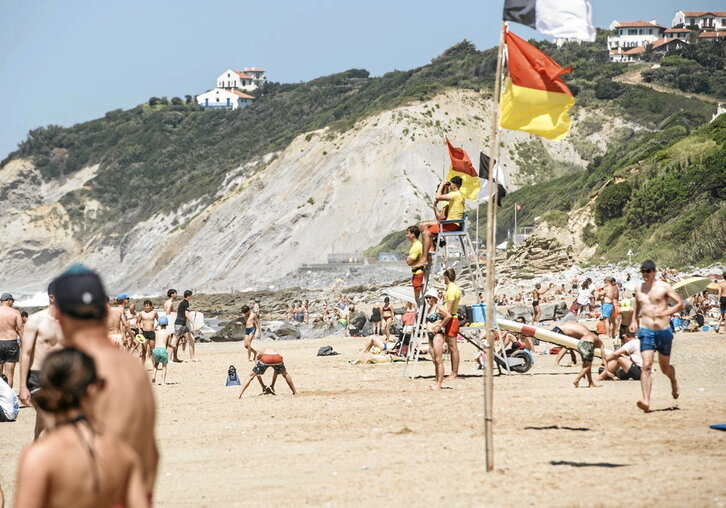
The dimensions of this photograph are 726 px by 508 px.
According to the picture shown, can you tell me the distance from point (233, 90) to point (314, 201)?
3797 inches

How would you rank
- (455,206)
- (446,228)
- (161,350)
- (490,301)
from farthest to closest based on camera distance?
(161,350) < (446,228) < (455,206) < (490,301)

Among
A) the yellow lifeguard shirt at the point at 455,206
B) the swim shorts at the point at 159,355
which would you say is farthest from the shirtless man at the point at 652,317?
the swim shorts at the point at 159,355

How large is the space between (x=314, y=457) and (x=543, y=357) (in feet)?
35.6

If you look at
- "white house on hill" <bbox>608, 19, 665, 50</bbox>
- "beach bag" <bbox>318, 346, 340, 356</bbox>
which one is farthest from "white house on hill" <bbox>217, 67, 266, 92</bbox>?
"beach bag" <bbox>318, 346, 340, 356</bbox>

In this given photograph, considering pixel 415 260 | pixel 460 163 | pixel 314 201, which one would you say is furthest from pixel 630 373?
pixel 314 201

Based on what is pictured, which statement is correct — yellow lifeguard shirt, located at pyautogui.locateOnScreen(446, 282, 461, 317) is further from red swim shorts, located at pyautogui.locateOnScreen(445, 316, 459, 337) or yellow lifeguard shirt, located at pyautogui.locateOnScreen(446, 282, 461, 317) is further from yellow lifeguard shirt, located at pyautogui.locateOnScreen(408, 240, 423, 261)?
yellow lifeguard shirt, located at pyautogui.locateOnScreen(408, 240, 423, 261)

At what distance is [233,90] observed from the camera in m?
172

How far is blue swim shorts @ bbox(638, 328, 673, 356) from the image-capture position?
1066 centimetres

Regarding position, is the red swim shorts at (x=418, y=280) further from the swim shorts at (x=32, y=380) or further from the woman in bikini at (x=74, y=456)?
the woman in bikini at (x=74, y=456)

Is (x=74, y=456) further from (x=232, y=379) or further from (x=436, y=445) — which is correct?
(x=232, y=379)

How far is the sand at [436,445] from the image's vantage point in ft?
24.2

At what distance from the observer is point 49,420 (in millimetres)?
3867

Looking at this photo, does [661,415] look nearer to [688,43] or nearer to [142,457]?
[142,457]

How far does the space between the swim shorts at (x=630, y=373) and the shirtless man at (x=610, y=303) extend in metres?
6.50
